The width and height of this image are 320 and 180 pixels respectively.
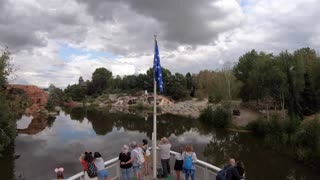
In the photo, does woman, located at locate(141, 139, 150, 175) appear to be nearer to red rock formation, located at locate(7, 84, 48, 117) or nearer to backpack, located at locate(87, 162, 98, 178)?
backpack, located at locate(87, 162, 98, 178)

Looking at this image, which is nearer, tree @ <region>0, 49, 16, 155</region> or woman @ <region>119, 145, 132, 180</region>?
woman @ <region>119, 145, 132, 180</region>

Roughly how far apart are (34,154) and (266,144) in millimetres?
26365

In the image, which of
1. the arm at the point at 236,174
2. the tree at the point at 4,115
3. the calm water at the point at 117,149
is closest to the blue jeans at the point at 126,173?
the arm at the point at 236,174

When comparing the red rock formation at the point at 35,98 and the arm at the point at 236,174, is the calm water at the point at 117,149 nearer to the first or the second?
the arm at the point at 236,174

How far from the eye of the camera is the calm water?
970 inches

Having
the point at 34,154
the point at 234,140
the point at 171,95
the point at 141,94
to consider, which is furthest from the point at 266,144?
the point at 141,94

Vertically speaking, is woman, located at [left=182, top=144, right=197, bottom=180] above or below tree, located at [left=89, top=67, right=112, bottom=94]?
below

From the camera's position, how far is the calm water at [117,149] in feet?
80.8

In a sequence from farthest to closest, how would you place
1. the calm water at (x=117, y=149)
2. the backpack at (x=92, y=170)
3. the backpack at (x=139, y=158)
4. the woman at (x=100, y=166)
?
the calm water at (x=117, y=149)
the backpack at (x=139, y=158)
the woman at (x=100, y=166)
the backpack at (x=92, y=170)

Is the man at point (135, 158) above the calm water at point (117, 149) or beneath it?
above

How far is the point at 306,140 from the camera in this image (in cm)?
2745

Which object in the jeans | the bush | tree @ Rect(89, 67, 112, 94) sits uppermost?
tree @ Rect(89, 67, 112, 94)

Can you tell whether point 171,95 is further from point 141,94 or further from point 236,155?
point 236,155

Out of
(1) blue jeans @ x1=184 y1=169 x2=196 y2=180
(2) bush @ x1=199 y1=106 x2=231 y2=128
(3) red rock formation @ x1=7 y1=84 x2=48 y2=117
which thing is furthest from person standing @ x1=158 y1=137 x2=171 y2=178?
(3) red rock formation @ x1=7 y1=84 x2=48 y2=117
